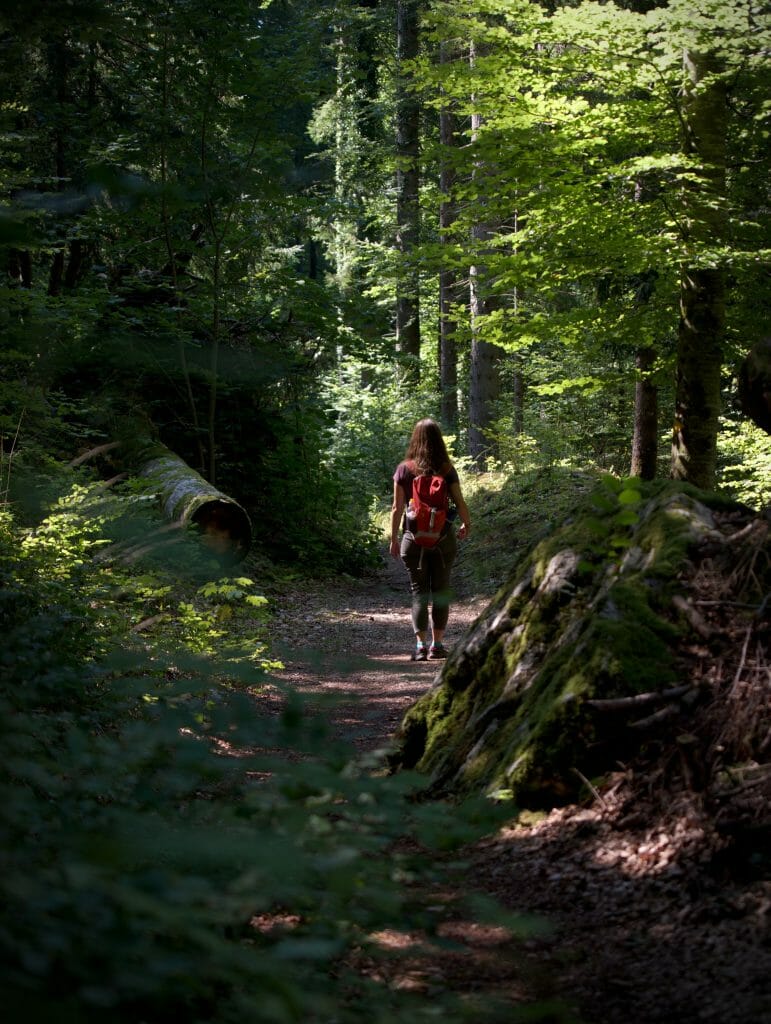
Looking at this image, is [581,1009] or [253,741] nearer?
[253,741]

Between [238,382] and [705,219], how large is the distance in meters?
7.12

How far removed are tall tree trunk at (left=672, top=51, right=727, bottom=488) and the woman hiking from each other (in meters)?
2.91

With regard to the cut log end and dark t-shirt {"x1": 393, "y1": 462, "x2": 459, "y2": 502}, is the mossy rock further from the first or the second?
the cut log end

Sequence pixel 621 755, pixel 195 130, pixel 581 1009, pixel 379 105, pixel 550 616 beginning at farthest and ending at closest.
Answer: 1. pixel 379 105
2. pixel 195 130
3. pixel 550 616
4. pixel 621 755
5. pixel 581 1009

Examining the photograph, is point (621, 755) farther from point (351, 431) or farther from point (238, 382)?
point (351, 431)

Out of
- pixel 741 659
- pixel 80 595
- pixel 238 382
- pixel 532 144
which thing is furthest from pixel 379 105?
pixel 741 659

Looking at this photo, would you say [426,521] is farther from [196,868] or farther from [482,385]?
[482,385]

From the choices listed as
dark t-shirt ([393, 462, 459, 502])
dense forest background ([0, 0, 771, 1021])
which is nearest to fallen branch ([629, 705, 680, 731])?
dense forest background ([0, 0, 771, 1021])

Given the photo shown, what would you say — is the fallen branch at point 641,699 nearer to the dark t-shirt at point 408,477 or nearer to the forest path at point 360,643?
the forest path at point 360,643

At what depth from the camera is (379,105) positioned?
25.5m

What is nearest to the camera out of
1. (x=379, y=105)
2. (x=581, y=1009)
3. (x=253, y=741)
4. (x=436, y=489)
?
(x=253, y=741)

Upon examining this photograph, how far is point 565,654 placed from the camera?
13.9 ft

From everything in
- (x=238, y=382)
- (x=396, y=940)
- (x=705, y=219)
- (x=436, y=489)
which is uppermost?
(x=705, y=219)

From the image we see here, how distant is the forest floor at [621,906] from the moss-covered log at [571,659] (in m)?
0.22
